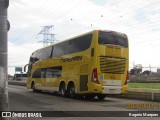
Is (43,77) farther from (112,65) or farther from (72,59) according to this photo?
(112,65)

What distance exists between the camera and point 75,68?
862 inches

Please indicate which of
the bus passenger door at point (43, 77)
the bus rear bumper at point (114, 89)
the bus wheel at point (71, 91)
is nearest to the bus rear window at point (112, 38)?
the bus rear bumper at point (114, 89)

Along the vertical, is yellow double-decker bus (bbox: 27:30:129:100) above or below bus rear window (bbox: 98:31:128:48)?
below

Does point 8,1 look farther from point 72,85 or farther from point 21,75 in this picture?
point 21,75

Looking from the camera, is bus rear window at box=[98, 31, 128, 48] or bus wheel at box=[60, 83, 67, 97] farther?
bus wheel at box=[60, 83, 67, 97]

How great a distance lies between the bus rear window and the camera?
1977cm

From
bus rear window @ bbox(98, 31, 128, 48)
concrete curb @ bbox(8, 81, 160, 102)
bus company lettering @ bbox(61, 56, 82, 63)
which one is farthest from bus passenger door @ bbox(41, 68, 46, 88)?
bus rear window @ bbox(98, 31, 128, 48)

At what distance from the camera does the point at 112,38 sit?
2016 cm

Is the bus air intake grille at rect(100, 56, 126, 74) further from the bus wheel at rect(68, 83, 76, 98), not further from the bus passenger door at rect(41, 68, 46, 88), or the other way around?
the bus passenger door at rect(41, 68, 46, 88)

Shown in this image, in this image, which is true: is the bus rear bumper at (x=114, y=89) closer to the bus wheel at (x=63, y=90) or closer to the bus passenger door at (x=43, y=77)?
the bus wheel at (x=63, y=90)

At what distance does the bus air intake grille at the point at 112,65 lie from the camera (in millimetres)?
19830

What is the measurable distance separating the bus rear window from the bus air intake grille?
2.88 feet

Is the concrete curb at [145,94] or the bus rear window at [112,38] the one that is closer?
the bus rear window at [112,38]

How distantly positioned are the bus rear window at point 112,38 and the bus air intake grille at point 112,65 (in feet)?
2.88
